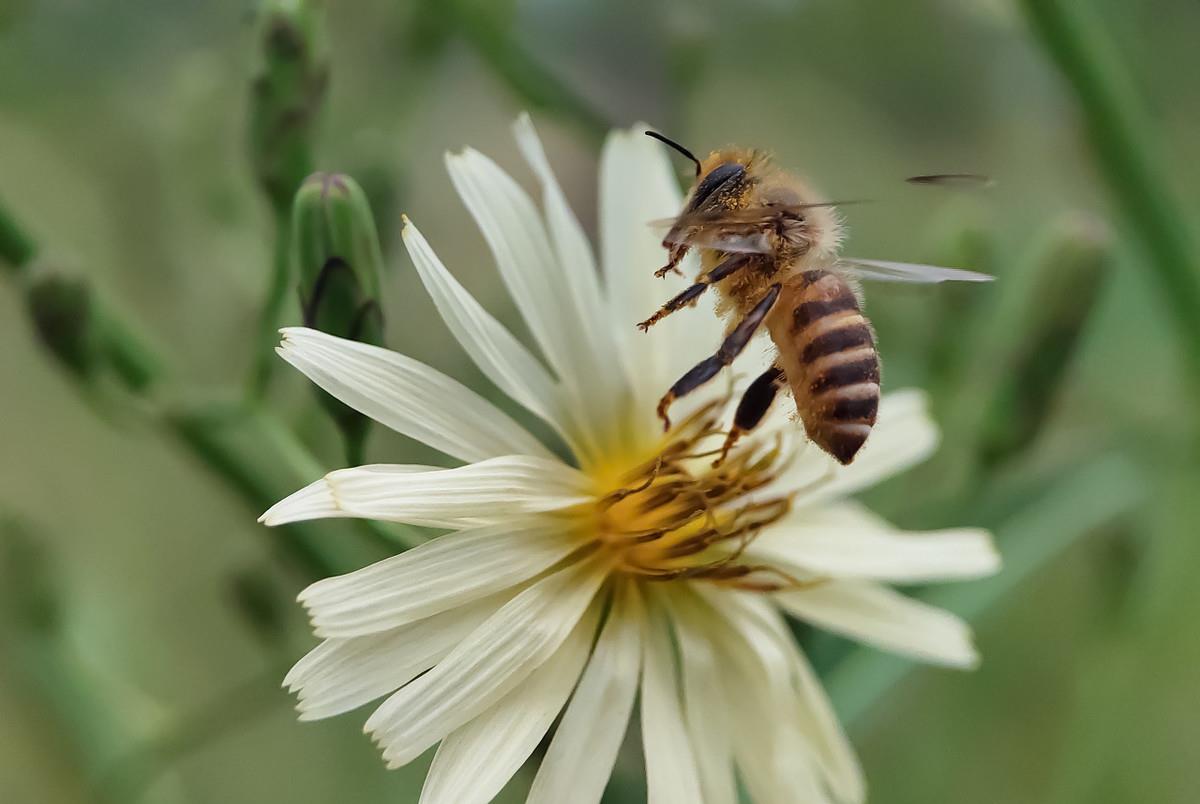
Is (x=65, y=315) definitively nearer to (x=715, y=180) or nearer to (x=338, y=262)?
(x=338, y=262)

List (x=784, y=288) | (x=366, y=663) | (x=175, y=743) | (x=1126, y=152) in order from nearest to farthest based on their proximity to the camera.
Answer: (x=366, y=663)
(x=784, y=288)
(x=175, y=743)
(x=1126, y=152)

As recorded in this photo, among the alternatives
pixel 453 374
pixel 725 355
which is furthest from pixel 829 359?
pixel 453 374

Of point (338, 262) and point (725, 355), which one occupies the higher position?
point (338, 262)

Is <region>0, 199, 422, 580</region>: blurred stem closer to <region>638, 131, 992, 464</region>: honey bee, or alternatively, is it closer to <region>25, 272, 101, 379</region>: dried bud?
<region>25, 272, 101, 379</region>: dried bud

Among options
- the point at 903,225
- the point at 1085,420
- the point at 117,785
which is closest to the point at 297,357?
the point at 117,785

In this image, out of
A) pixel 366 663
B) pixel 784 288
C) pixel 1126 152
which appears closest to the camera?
pixel 366 663

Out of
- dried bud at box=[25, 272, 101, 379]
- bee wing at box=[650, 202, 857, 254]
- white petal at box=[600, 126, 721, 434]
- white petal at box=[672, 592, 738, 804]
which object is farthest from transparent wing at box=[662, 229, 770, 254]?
dried bud at box=[25, 272, 101, 379]

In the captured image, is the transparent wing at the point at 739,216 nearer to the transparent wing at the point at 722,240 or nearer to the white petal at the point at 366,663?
the transparent wing at the point at 722,240

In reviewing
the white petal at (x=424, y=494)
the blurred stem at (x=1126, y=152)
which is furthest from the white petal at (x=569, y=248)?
the blurred stem at (x=1126, y=152)

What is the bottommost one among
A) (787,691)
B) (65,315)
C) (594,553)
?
(787,691)
